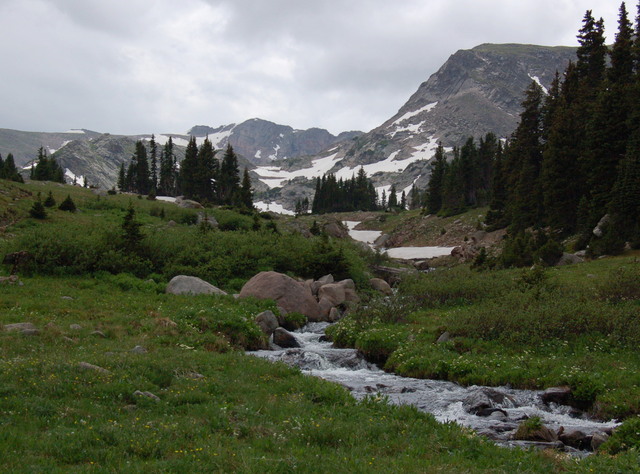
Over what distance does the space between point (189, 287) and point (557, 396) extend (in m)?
18.8

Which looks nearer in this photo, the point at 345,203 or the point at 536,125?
the point at 536,125

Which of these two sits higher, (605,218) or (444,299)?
(605,218)

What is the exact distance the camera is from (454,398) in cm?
1291

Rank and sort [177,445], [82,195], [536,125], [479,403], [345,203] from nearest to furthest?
[177,445]
[479,403]
[82,195]
[536,125]
[345,203]

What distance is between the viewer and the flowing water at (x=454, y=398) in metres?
10.9

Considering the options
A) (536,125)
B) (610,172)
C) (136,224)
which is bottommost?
(136,224)

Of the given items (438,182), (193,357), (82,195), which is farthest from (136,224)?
(438,182)

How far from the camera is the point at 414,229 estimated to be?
292 ft

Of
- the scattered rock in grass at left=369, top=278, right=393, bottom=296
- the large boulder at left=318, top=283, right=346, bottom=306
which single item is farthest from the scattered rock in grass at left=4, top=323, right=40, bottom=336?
the scattered rock in grass at left=369, top=278, right=393, bottom=296

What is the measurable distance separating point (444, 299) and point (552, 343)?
32.4 ft

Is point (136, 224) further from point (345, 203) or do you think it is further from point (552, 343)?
point (345, 203)

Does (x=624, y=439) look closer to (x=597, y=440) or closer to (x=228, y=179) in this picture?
(x=597, y=440)

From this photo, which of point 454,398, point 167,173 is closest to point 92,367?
point 454,398

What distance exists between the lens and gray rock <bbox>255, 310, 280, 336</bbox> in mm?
20609
